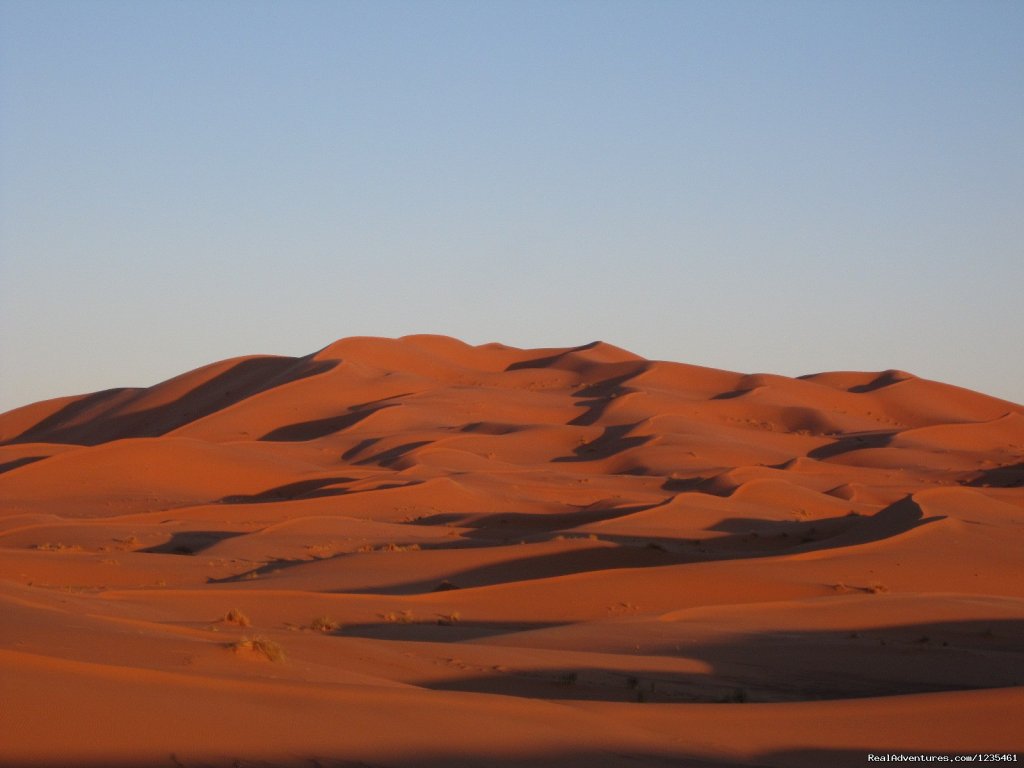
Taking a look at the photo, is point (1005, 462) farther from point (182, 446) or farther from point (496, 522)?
point (182, 446)

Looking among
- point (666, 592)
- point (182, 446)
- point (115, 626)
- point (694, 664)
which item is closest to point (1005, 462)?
point (182, 446)

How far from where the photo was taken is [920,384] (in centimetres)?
6950

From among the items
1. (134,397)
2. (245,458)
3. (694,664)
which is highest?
(134,397)

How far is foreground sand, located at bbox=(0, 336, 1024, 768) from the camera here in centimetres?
645

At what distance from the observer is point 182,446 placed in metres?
39.4

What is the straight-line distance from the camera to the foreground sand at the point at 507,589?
6445 millimetres

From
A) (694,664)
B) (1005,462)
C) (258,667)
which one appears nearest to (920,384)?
(1005,462)

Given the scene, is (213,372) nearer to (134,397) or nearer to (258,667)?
(134,397)

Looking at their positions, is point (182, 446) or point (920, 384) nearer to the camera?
point (182, 446)

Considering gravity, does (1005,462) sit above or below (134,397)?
below

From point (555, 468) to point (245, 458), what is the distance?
1018cm

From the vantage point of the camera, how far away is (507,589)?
55.3ft

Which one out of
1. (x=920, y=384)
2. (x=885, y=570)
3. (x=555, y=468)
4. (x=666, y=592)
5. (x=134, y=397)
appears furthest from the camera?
(x=920, y=384)

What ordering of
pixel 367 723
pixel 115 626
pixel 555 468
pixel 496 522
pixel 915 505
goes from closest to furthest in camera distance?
1. pixel 367 723
2. pixel 115 626
3. pixel 915 505
4. pixel 496 522
5. pixel 555 468
